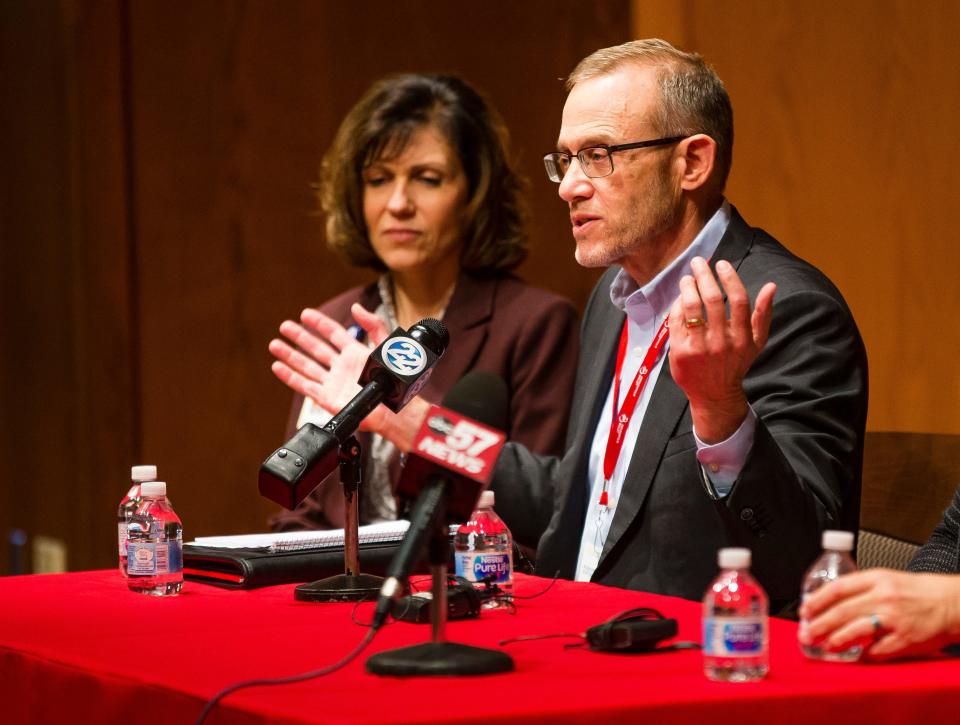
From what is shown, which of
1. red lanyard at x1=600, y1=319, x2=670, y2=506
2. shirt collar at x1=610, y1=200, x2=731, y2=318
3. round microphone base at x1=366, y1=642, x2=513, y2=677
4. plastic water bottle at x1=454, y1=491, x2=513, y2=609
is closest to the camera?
round microphone base at x1=366, y1=642, x2=513, y2=677

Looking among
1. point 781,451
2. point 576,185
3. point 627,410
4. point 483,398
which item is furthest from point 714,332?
point 483,398

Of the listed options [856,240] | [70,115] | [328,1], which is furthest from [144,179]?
[856,240]

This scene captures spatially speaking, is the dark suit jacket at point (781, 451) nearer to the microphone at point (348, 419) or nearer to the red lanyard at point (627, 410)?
the red lanyard at point (627, 410)

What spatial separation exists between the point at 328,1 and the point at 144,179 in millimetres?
909

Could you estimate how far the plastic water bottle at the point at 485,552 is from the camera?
1.95 m

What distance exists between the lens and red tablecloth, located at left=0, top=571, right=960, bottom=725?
126cm

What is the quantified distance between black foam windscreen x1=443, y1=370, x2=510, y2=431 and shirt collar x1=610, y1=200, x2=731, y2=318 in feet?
1.97

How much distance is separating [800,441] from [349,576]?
0.77 m

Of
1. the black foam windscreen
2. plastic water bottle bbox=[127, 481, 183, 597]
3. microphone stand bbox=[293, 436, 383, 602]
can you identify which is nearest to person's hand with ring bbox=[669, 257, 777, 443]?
microphone stand bbox=[293, 436, 383, 602]

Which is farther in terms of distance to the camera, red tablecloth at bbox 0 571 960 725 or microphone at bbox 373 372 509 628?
microphone at bbox 373 372 509 628

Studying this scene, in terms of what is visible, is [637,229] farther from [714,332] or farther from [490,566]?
[490,566]

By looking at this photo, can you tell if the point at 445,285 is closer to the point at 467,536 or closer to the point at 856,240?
the point at 856,240

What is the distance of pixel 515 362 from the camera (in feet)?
11.2

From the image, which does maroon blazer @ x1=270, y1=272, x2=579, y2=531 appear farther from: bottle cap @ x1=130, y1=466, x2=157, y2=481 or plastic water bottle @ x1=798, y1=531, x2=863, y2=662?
plastic water bottle @ x1=798, y1=531, x2=863, y2=662
